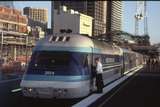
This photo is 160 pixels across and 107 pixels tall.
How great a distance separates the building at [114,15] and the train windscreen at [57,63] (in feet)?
389

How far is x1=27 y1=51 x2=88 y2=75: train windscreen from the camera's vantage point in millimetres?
16922

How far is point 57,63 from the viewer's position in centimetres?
1714

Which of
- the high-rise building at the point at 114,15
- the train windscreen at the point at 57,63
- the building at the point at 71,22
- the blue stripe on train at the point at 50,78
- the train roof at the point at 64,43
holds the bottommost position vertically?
the blue stripe on train at the point at 50,78

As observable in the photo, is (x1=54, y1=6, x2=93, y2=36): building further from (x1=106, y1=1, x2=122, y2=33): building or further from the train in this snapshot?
the train

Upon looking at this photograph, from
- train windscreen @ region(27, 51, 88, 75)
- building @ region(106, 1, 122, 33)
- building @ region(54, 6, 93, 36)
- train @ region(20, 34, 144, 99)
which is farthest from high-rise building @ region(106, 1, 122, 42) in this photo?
train windscreen @ region(27, 51, 88, 75)

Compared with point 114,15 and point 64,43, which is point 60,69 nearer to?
point 64,43

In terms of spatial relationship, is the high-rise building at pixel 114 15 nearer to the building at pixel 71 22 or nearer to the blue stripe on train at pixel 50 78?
the building at pixel 71 22

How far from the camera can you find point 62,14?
293ft

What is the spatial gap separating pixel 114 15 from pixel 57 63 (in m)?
131

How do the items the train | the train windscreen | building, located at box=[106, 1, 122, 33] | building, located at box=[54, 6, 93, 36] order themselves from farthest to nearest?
building, located at box=[106, 1, 122, 33] < building, located at box=[54, 6, 93, 36] < the train windscreen < the train

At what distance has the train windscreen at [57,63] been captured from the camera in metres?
16.9

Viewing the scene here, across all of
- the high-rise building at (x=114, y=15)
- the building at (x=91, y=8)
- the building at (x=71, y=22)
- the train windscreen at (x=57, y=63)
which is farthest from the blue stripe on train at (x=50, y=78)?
the high-rise building at (x=114, y=15)

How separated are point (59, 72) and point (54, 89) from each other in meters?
0.90

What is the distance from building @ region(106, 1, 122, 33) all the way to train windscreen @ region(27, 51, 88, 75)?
389ft
